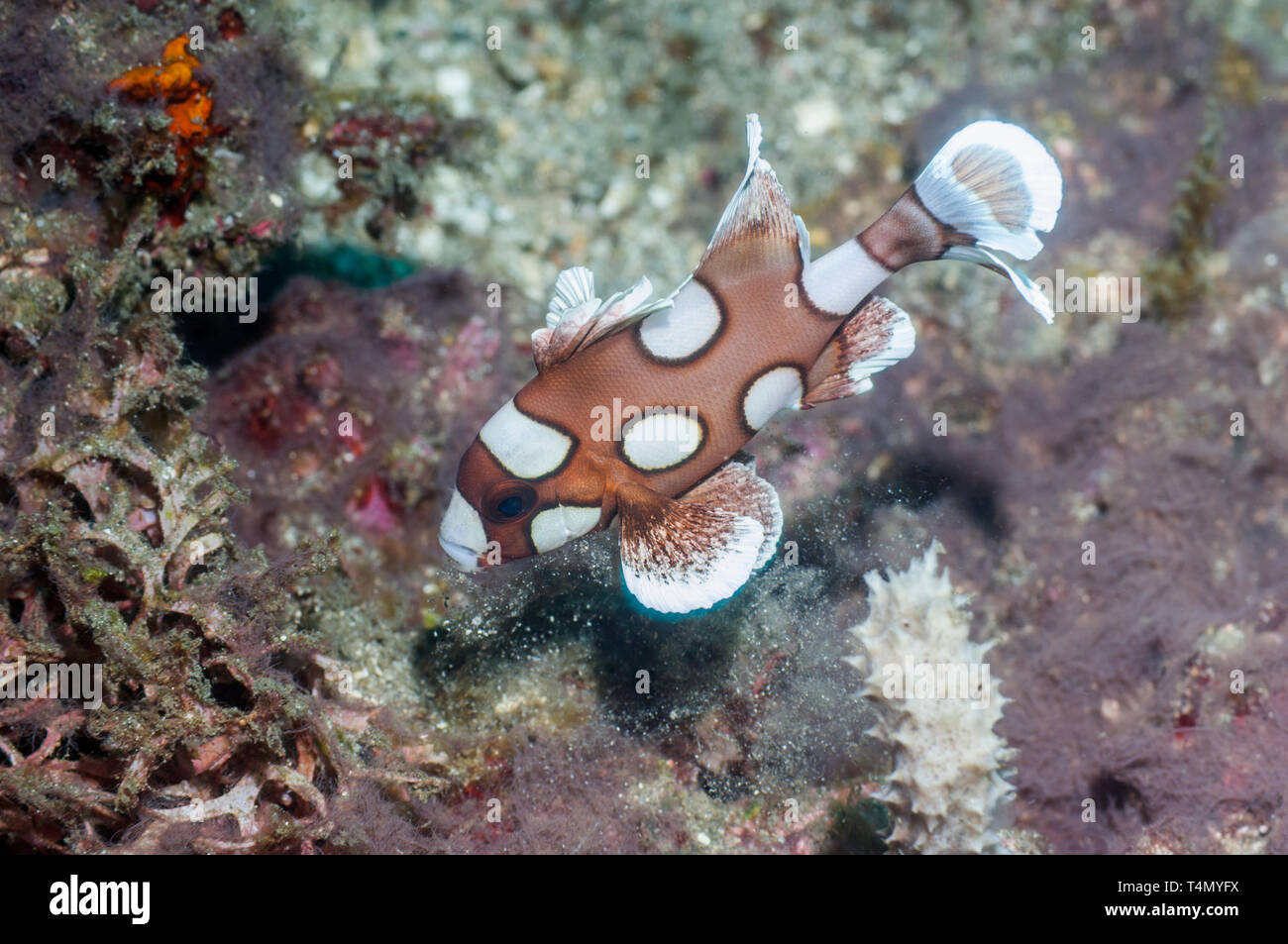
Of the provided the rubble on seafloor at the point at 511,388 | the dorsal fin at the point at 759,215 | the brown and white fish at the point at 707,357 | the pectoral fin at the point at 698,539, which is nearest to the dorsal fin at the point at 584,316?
the brown and white fish at the point at 707,357

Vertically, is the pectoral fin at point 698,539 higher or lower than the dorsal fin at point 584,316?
lower

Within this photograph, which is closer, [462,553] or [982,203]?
[982,203]

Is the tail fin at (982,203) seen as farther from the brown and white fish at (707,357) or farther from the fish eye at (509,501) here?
the fish eye at (509,501)

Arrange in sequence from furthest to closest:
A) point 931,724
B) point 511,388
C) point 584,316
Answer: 1. point 511,388
2. point 931,724
3. point 584,316

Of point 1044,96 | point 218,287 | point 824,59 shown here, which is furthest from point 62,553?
point 1044,96

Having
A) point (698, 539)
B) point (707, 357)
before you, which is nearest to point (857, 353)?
point (707, 357)

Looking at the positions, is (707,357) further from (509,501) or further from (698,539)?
(509,501)
